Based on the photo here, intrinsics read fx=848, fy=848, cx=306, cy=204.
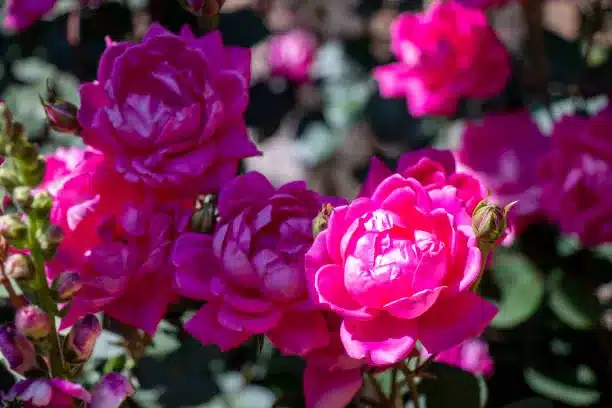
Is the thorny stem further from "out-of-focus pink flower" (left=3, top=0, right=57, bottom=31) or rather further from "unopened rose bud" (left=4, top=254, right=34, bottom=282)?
"out-of-focus pink flower" (left=3, top=0, right=57, bottom=31)

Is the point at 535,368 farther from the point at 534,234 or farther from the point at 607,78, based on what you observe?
the point at 607,78

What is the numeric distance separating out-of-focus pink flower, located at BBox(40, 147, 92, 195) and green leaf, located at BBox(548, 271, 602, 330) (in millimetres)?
953

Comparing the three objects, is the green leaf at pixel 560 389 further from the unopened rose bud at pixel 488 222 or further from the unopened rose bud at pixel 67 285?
the unopened rose bud at pixel 67 285

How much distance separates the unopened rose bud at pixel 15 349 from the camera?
77 cm

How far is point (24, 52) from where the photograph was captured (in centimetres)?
187

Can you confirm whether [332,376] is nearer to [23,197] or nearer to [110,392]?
[110,392]

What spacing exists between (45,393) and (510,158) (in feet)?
3.47

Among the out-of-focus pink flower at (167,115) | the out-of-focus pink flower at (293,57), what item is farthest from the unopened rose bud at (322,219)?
the out-of-focus pink flower at (293,57)

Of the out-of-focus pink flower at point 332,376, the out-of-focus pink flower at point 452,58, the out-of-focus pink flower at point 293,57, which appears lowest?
the out-of-focus pink flower at point 293,57

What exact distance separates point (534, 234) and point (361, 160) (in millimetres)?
848

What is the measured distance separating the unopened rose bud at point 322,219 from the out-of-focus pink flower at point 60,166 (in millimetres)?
300

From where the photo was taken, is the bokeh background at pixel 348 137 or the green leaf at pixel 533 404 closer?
the green leaf at pixel 533 404

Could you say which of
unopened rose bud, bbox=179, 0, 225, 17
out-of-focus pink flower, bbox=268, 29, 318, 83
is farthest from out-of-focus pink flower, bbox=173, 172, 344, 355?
out-of-focus pink flower, bbox=268, 29, 318, 83

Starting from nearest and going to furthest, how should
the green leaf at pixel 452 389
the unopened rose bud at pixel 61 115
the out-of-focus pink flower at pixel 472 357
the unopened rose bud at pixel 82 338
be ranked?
1. the unopened rose bud at pixel 82 338
2. the unopened rose bud at pixel 61 115
3. the green leaf at pixel 452 389
4. the out-of-focus pink flower at pixel 472 357
